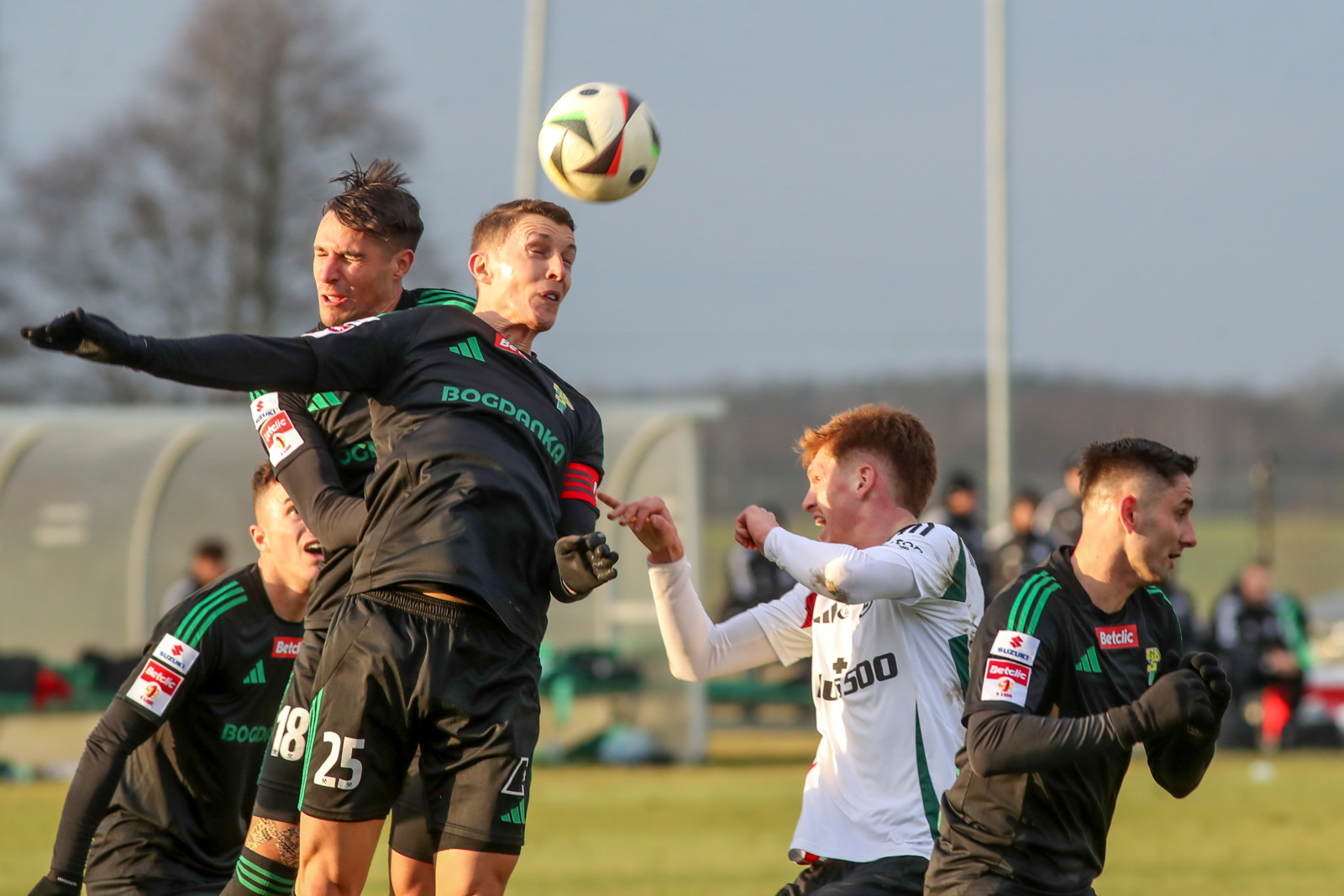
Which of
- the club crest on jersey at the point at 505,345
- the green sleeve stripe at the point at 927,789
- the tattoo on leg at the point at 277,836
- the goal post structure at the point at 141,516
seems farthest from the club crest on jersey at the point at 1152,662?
the goal post structure at the point at 141,516

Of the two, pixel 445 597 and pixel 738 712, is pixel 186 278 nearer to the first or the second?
pixel 738 712

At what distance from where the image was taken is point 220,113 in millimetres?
32844

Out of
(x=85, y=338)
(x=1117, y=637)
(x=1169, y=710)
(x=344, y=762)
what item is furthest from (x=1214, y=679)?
(x=85, y=338)

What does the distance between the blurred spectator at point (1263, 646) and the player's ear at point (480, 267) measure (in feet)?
44.6

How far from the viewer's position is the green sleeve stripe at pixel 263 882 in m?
4.38

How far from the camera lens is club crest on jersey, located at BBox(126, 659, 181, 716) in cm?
477

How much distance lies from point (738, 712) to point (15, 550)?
8813 millimetres

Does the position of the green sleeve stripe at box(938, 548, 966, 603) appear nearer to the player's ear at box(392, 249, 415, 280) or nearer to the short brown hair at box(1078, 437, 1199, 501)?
the short brown hair at box(1078, 437, 1199, 501)

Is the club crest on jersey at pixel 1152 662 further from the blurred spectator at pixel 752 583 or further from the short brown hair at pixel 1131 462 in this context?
the blurred spectator at pixel 752 583

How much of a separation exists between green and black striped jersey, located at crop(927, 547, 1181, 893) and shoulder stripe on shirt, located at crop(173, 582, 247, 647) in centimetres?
231

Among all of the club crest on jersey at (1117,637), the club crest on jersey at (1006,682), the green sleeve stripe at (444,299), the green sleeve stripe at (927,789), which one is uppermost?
the green sleeve stripe at (444,299)

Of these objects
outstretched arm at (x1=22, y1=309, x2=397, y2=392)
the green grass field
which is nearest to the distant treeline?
the green grass field

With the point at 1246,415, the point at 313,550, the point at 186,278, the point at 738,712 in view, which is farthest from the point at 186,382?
the point at 1246,415

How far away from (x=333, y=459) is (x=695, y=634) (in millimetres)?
1160
